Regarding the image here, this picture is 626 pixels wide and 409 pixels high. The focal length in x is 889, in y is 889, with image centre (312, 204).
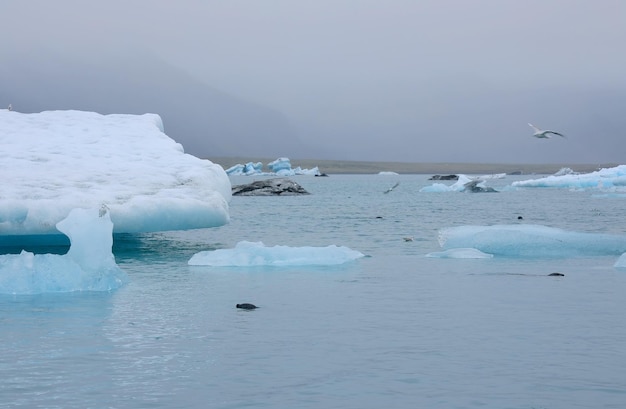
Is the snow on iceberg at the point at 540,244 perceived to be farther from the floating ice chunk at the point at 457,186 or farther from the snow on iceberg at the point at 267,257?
the floating ice chunk at the point at 457,186

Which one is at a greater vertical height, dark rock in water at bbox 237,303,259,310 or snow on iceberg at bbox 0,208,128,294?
snow on iceberg at bbox 0,208,128,294

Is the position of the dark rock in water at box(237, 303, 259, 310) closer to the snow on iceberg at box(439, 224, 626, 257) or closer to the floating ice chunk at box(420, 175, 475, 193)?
the snow on iceberg at box(439, 224, 626, 257)

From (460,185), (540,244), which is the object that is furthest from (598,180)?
(540,244)

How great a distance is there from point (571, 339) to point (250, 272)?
25.3ft

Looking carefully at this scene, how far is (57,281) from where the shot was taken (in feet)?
45.3

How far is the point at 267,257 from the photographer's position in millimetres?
17734

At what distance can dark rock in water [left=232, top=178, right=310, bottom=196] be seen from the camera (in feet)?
207

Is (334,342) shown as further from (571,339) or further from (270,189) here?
(270,189)

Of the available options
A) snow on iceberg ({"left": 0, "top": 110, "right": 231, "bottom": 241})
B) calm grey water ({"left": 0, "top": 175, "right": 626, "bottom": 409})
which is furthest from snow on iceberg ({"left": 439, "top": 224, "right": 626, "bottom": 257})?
snow on iceberg ({"left": 0, "top": 110, "right": 231, "bottom": 241})

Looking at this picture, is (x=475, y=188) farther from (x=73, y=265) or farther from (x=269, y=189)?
(x=73, y=265)

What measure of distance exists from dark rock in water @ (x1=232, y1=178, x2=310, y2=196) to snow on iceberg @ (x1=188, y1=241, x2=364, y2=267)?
44.5m

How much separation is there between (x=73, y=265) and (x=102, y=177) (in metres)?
5.82

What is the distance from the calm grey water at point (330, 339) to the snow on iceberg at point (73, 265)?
440 millimetres

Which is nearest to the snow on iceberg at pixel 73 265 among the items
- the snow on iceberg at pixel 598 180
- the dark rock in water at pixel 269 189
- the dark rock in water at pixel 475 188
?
the dark rock in water at pixel 269 189
